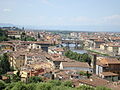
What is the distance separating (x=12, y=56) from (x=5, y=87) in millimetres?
9753

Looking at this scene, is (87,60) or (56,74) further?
(87,60)

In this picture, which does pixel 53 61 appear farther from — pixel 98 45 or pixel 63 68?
pixel 98 45

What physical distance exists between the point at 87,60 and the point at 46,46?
1383 centimetres

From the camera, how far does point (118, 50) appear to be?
3934 centimetres

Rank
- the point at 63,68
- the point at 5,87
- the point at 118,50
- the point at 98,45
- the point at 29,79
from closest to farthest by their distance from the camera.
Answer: the point at 5,87
the point at 29,79
the point at 63,68
the point at 118,50
the point at 98,45

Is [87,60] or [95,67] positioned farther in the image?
[87,60]

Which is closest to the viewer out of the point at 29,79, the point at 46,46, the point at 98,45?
the point at 29,79

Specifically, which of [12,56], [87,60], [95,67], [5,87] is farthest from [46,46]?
[5,87]

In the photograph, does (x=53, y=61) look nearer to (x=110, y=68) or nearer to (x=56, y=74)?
(x=110, y=68)

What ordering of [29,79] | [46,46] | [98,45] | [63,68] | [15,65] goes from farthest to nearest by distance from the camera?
[98,45] → [46,46] → [15,65] → [63,68] → [29,79]

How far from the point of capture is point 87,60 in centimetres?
2309

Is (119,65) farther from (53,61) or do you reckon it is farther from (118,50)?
(118,50)

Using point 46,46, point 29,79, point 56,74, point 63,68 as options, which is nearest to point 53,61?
point 63,68

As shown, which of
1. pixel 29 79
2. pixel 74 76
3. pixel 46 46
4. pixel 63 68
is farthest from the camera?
pixel 46 46
